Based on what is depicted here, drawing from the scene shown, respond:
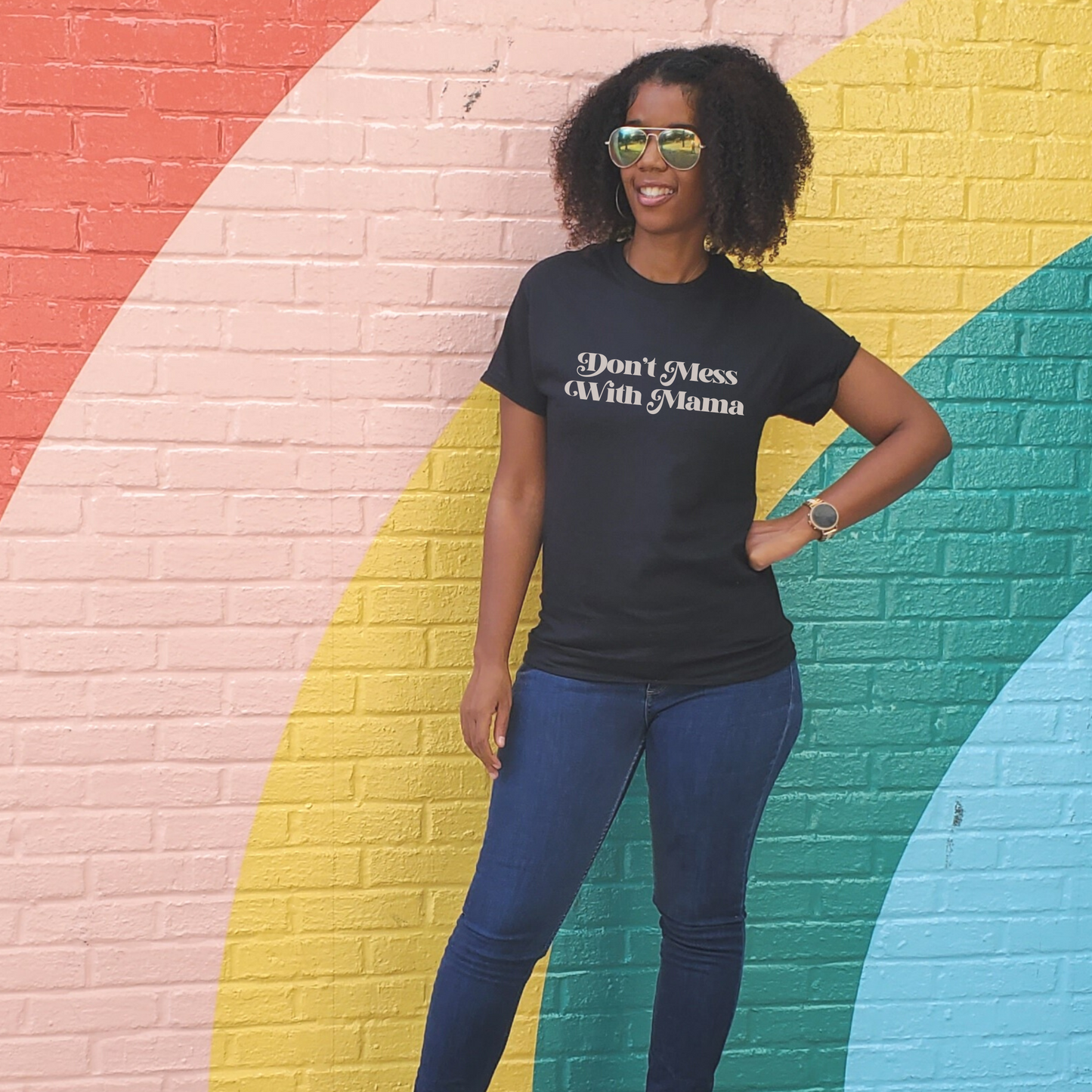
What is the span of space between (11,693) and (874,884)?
1777mm

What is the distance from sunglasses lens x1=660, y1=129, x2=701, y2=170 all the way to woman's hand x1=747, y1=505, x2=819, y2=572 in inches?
24.1

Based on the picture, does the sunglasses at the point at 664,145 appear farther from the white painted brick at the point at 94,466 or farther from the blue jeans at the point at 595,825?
the white painted brick at the point at 94,466

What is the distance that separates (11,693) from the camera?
2400mm

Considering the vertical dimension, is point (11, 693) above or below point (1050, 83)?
below

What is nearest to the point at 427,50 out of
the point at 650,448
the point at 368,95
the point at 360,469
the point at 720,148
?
the point at 368,95

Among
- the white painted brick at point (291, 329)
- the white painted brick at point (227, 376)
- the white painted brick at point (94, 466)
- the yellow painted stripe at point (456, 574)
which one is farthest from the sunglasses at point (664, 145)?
the white painted brick at point (94, 466)

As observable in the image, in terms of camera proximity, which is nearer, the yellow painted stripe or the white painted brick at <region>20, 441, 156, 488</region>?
the white painted brick at <region>20, 441, 156, 488</region>

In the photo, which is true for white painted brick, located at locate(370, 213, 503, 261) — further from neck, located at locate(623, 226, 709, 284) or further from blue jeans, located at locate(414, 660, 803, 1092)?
blue jeans, located at locate(414, 660, 803, 1092)

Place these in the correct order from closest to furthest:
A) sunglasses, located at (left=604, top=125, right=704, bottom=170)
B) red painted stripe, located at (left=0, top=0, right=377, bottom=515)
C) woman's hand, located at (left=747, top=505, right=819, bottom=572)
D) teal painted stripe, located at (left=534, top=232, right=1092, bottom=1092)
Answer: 1. sunglasses, located at (left=604, top=125, right=704, bottom=170)
2. woman's hand, located at (left=747, top=505, right=819, bottom=572)
3. red painted stripe, located at (left=0, top=0, right=377, bottom=515)
4. teal painted stripe, located at (left=534, top=232, right=1092, bottom=1092)

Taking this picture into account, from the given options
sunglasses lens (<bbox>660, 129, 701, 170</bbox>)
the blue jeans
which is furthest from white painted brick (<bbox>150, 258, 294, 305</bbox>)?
the blue jeans

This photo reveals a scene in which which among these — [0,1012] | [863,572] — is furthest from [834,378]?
[0,1012]

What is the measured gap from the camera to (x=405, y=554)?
2486 mm

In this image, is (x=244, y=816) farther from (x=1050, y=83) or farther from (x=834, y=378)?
(x=1050, y=83)

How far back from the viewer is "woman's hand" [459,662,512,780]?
2.13m
